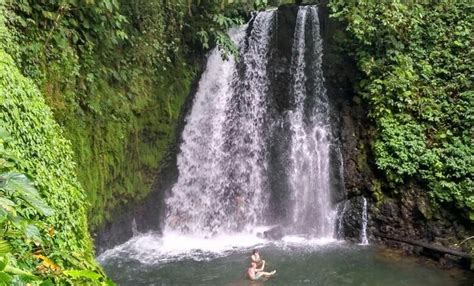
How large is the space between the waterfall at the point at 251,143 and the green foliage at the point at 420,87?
4.24 feet

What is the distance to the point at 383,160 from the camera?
9344mm

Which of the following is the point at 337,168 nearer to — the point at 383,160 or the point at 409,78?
the point at 383,160

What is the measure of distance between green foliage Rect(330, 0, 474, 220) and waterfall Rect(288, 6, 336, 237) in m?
0.99

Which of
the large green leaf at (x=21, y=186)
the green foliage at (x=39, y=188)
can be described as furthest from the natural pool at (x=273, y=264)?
the large green leaf at (x=21, y=186)

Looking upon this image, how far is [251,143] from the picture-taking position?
36.0ft

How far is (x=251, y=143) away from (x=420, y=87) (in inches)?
160

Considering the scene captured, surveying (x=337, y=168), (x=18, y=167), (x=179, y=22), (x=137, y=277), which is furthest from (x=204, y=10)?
(x=18, y=167)

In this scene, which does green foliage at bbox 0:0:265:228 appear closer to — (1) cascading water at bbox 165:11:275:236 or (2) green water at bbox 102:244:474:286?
(1) cascading water at bbox 165:11:275:236

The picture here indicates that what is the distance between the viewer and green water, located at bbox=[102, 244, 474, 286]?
7.39 meters

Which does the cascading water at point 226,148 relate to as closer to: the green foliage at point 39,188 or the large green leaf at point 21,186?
the green foliage at point 39,188

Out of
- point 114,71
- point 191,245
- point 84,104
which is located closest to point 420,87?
point 191,245

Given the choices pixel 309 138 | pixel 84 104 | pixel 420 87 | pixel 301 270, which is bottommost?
pixel 301 270

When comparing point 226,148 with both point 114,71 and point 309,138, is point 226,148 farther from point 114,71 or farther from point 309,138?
point 114,71

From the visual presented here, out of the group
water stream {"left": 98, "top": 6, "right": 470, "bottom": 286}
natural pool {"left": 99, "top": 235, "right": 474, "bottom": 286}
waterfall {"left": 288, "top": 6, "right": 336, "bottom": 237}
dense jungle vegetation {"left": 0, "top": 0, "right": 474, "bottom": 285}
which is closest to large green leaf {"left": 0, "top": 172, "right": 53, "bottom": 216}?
dense jungle vegetation {"left": 0, "top": 0, "right": 474, "bottom": 285}
